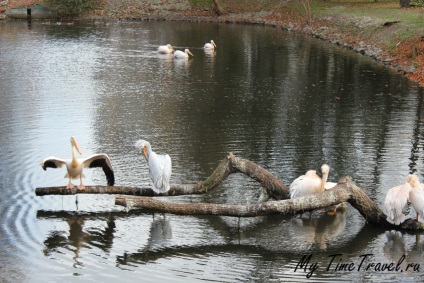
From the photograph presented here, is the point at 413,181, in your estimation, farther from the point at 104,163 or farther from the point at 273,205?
the point at 104,163

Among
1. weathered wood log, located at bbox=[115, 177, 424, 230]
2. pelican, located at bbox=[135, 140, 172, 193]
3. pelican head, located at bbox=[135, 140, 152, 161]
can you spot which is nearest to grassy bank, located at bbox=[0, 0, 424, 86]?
weathered wood log, located at bbox=[115, 177, 424, 230]

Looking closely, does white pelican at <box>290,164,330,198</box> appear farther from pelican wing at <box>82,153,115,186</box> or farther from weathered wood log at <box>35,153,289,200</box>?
pelican wing at <box>82,153,115,186</box>

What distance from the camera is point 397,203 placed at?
490 inches

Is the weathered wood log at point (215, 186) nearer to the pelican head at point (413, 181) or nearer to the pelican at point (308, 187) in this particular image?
the pelican at point (308, 187)

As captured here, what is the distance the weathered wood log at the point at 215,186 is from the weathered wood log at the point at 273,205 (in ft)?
3.36

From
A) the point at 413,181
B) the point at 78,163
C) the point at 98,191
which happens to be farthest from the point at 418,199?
the point at 78,163

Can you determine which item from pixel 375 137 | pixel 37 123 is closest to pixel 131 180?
pixel 37 123

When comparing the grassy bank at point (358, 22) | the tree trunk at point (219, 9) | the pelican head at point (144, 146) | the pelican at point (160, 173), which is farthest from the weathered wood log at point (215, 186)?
the tree trunk at point (219, 9)

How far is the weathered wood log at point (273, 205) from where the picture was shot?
12.5m

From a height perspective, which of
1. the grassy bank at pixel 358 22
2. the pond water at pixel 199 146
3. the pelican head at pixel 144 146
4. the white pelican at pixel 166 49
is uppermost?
the grassy bank at pixel 358 22

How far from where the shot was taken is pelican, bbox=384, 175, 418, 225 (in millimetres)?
12430

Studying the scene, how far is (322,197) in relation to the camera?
12.7 metres

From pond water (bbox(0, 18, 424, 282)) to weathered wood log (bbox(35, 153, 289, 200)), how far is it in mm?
414

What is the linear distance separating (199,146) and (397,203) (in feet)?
22.2
